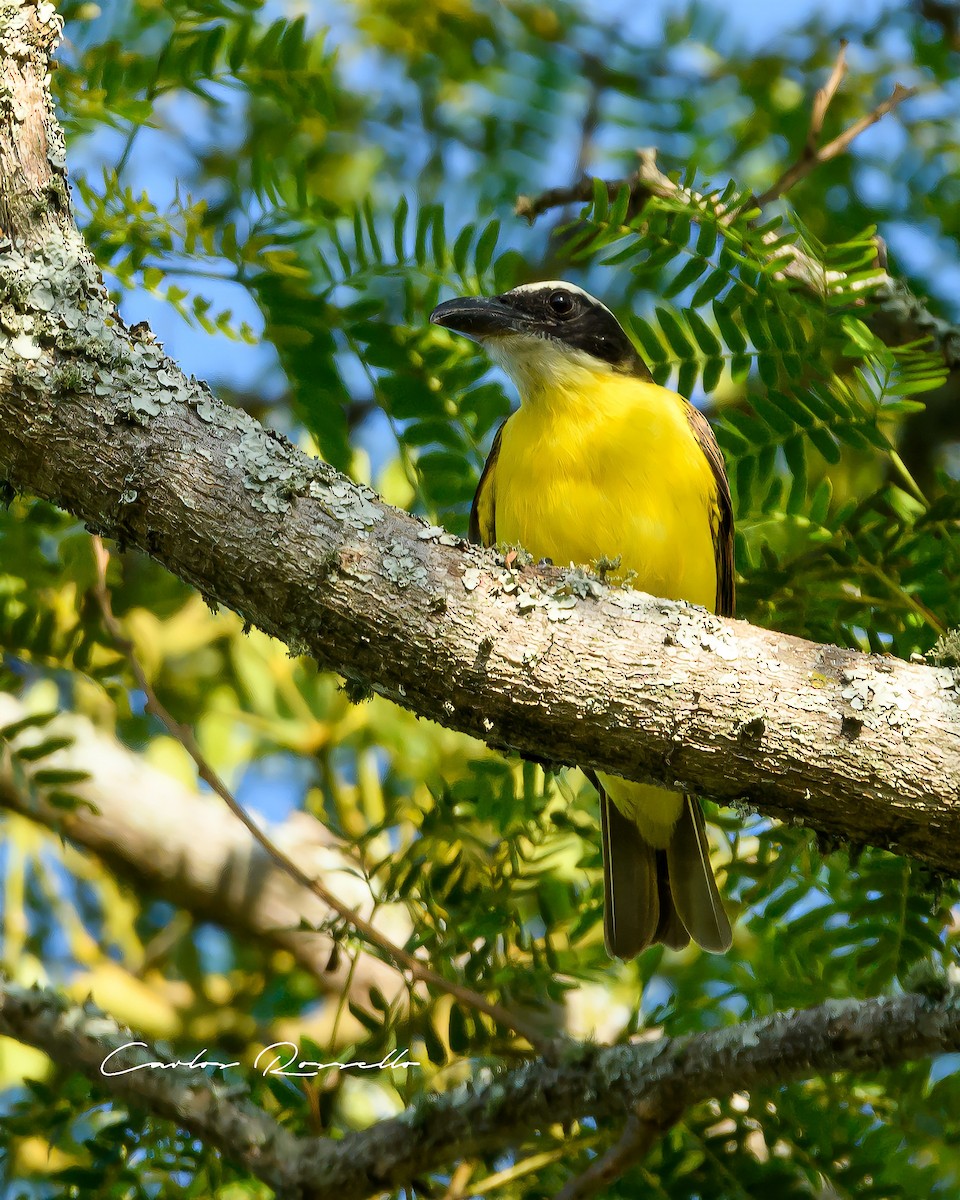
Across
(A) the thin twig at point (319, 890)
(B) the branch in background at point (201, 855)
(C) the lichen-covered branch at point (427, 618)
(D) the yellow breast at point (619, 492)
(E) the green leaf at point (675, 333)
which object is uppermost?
(E) the green leaf at point (675, 333)

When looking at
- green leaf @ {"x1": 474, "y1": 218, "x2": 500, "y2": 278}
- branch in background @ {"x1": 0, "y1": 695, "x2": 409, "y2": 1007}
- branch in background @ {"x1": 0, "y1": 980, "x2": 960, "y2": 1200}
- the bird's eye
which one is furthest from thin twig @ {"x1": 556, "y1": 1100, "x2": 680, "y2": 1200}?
the bird's eye

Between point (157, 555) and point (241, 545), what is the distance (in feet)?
0.67

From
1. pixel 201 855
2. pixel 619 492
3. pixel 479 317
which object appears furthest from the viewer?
pixel 201 855

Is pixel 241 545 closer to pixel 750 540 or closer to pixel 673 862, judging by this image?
pixel 750 540

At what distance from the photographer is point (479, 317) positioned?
4.44m

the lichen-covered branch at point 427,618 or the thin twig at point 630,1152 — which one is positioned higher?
the lichen-covered branch at point 427,618

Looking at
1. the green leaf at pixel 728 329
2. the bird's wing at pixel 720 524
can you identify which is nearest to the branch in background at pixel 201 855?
the bird's wing at pixel 720 524

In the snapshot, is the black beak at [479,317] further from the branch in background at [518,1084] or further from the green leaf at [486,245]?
the branch in background at [518,1084]

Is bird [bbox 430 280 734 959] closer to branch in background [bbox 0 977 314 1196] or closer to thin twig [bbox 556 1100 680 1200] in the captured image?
thin twig [bbox 556 1100 680 1200]

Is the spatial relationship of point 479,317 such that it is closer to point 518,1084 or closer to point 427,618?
point 427,618

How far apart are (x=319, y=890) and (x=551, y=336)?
227 centimetres

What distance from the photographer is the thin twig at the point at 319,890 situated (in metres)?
3.35

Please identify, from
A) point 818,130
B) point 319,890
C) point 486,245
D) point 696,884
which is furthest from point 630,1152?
point 818,130

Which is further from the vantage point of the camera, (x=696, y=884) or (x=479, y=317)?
(x=479, y=317)
